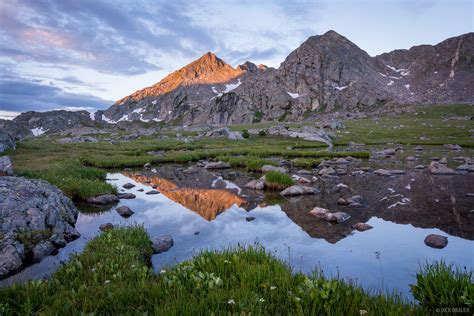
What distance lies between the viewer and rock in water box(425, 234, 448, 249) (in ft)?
37.0

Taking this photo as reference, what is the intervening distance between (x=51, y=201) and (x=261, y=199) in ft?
37.0

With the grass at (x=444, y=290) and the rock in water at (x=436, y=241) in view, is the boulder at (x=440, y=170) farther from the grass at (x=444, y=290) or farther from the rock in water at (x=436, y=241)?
the grass at (x=444, y=290)

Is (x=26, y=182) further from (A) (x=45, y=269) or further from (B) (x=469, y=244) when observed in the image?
(B) (x=469, y=244)

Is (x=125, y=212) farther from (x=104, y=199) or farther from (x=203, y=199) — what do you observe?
(x=203, y=199)

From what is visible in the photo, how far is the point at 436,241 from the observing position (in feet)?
37.5

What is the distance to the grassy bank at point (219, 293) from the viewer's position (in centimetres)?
531

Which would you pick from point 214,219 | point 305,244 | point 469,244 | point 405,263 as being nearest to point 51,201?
point 214,219

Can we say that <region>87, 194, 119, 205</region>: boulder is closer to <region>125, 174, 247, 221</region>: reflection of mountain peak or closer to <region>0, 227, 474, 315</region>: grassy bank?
<region>125, 174, 247, 221</region>: reflection of mountain peak

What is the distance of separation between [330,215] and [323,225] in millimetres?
961

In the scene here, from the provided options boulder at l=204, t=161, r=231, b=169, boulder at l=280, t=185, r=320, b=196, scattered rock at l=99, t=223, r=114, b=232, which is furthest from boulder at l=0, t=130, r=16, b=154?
boulder at l=280, t=185, r=320, b=196

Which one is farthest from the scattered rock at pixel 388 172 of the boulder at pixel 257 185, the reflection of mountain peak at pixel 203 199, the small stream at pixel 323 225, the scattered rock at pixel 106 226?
the scattered rock at pixel 106 226

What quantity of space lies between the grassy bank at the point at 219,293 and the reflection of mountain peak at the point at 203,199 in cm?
863

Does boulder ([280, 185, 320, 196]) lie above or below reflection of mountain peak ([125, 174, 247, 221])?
above

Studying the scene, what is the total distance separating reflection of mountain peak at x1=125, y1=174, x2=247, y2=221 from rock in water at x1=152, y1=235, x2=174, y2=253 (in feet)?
12.4
